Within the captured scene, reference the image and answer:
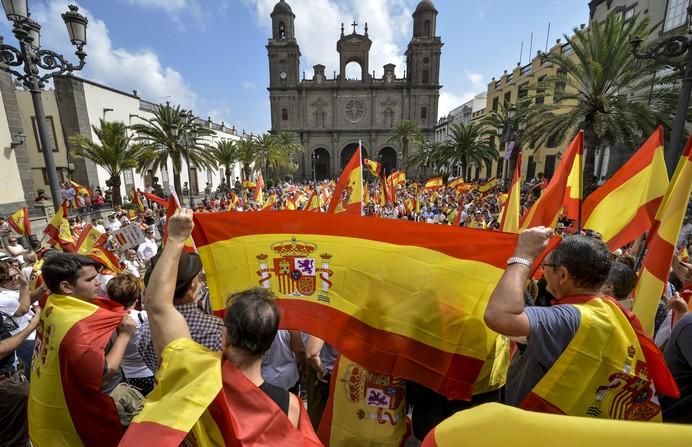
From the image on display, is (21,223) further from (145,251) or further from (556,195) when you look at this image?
(556,195)

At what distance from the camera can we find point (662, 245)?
8.52 feet

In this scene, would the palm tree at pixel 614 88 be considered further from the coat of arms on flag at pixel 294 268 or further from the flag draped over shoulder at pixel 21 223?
the flag draped over shoulder at pixel 21 223

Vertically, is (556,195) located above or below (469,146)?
below

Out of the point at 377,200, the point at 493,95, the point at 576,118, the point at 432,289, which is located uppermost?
the point at 493,95

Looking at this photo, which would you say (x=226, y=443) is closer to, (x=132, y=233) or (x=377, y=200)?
(x=132, y=233)

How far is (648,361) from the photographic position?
5.19 feet

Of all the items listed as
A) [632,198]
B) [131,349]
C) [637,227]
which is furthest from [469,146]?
[131,349]

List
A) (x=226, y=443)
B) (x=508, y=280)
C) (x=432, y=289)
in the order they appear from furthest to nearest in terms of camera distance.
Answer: (x=432, y=289) → (x=508, y=280) → (x=226, y=443)

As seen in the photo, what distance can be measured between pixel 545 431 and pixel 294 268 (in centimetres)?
177

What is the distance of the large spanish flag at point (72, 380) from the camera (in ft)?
6.52

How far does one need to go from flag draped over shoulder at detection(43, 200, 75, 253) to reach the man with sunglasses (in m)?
6.44

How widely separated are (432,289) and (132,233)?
19.0ft

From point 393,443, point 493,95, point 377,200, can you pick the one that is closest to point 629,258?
point 393,443

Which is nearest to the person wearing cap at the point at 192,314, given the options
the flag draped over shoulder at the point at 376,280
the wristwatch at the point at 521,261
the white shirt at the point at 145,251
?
the flag draped over shoulder at the point at 376,280
